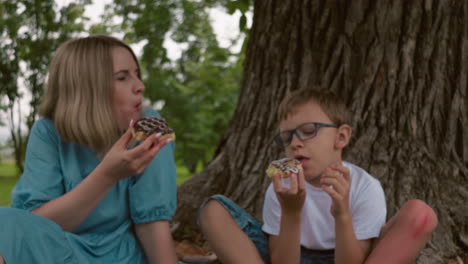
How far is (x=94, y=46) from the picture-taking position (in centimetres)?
249

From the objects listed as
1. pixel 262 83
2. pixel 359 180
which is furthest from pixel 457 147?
pixel 262 83

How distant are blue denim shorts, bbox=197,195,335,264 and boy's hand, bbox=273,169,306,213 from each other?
1.35 ft

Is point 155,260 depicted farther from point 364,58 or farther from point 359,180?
point 364,58

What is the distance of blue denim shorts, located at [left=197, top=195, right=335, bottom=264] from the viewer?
2.56m

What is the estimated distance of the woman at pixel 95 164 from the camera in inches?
92.1

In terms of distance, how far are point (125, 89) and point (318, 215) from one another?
117 centimetres

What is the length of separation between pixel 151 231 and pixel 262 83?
159 cm

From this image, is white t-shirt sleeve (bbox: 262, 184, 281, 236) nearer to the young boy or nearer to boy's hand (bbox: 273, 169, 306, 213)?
the young boy

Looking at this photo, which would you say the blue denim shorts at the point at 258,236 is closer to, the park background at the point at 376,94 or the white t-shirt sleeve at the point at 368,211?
the white t-shirt sleeve at the point at 368,211

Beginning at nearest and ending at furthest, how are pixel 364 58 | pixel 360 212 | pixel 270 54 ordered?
pixel 360 212 < pixel 364 58 < pixel 270 54

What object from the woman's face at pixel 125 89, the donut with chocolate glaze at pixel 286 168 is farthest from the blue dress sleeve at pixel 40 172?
the donut with chocolate glaze at pixel 286 168

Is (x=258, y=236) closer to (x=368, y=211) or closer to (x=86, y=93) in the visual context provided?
(x=368, y=211)

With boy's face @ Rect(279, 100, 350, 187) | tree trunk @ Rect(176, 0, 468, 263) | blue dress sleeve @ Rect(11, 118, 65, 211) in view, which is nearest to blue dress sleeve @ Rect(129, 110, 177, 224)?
blue dress sleeve @ Rect(11, 118, 65, 211)

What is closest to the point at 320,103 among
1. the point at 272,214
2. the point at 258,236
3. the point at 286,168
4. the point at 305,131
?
the point at 305,131
